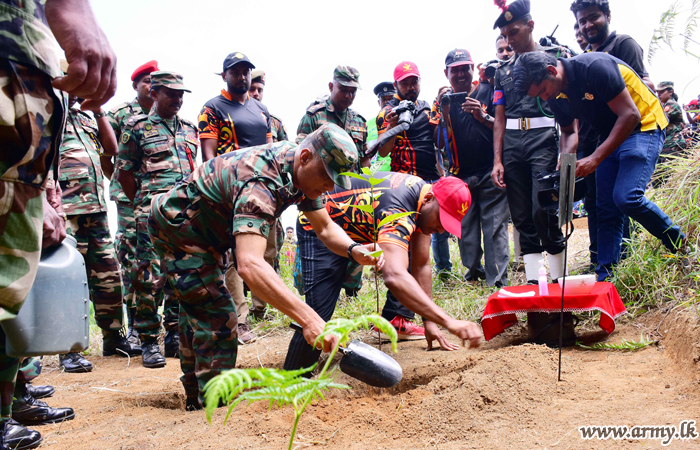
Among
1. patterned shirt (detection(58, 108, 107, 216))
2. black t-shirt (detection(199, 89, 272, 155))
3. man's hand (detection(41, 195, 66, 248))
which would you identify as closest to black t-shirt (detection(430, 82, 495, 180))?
black t-shirt (detection(199, 89, 272, 155))

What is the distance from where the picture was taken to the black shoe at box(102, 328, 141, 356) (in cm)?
388

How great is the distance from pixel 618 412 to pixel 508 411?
400 mm

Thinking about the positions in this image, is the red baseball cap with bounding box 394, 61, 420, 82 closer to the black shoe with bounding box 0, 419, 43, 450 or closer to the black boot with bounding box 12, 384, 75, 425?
the black boot with bounding box 12, 384, 75, 425

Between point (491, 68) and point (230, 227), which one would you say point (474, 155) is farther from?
point (230, 227)

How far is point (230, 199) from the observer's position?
7.25ft

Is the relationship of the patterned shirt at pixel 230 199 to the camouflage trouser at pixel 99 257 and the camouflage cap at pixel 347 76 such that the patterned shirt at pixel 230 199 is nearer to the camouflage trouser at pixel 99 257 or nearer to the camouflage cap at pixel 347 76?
the camouflage trouser at pixel 99 257

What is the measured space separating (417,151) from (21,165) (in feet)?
12.0

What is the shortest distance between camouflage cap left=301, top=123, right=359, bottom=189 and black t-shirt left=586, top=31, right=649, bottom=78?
2.79 metres

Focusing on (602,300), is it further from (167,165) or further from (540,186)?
(167,165)

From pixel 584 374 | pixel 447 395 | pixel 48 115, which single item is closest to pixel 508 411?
pixel 447 395

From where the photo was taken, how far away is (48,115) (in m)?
1.27

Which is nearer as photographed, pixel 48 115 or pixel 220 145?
pixel 48 115

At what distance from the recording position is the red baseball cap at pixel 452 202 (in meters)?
2.93

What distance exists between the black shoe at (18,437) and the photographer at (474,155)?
3.47m
